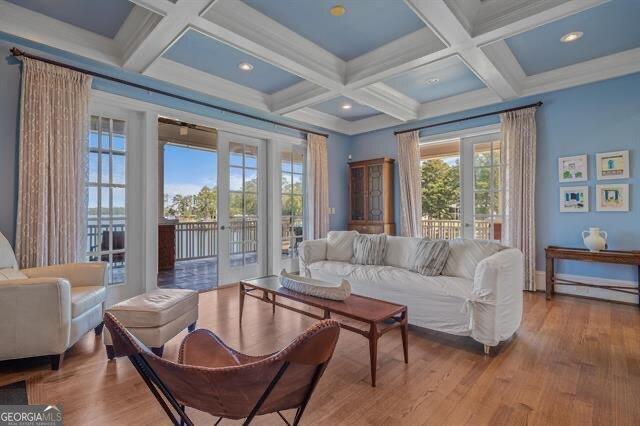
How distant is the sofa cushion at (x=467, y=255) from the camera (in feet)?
9.62

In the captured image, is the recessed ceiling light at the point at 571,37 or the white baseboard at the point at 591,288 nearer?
the recessed ceiling light at the point at 571,37

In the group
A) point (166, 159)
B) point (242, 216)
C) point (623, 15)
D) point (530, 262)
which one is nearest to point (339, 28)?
point (623, 15)

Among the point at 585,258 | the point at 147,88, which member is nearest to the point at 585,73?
the point at 585,258

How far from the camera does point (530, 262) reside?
4.18 metres

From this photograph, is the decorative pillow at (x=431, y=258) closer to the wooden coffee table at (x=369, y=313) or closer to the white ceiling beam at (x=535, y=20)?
the wooden coffee table at (x=369, y=313)

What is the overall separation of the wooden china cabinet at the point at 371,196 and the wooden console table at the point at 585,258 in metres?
2.36

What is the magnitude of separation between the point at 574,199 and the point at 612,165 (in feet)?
1.73

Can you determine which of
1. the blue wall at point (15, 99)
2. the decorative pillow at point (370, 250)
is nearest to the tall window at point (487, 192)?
the decorative pillow at point (370, 250)

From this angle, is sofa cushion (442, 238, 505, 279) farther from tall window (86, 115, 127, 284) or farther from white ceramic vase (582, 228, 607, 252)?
tall window (86, 115, 127, 284)

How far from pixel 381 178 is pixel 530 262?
2.56m

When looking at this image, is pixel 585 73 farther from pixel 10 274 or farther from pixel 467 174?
pixel 10 274

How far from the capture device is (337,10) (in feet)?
8.91

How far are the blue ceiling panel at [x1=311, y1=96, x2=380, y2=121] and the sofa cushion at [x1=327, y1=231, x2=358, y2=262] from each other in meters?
2.15

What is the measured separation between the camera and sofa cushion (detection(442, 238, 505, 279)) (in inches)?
115
